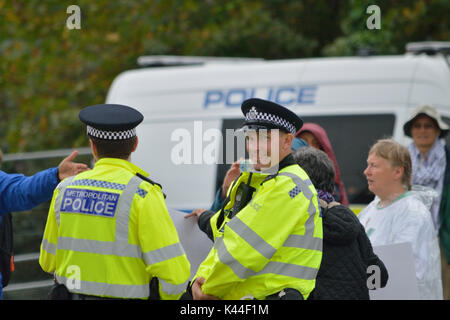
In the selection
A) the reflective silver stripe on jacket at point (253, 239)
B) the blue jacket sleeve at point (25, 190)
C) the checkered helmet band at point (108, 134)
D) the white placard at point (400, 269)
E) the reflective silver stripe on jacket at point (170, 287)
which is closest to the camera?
the reflective silver stripe on jacket at point (253, 239)

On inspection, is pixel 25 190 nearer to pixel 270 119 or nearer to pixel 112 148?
pixel 112 148

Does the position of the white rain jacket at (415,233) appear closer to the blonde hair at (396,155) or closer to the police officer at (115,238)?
the blonde hair at (396,155)

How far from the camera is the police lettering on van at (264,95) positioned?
22.9 ft

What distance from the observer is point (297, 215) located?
10.6ft

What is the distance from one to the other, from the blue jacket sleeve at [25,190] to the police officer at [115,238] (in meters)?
0.86

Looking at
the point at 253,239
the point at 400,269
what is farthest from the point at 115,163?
the point at 400,269

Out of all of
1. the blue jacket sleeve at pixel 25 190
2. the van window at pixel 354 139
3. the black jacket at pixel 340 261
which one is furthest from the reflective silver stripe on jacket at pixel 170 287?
the van window at pixel 354 139

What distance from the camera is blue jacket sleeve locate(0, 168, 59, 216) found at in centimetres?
423

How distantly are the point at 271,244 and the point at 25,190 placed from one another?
169 cm

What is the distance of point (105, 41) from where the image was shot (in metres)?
11.6

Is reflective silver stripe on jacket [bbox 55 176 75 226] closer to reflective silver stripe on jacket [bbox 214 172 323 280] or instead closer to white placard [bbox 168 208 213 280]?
reflective silver stripe on jacket [bbox 214 172 323 280]
